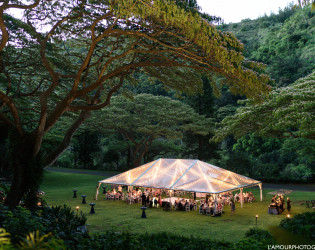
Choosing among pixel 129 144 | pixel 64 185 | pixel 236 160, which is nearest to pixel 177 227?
pixel 64 185

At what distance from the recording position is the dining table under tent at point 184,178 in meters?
19.0

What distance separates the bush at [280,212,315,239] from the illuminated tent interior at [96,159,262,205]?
534 cm

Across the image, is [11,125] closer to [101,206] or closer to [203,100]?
[101,206]

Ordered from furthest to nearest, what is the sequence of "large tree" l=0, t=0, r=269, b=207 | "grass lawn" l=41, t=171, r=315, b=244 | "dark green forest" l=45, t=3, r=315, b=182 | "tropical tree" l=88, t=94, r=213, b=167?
1. "dark green forest" l=45, t=3, r=315, b=182
2. "tropical tree" l=88, t=94, r=213, b=167
3. "grass lawn" l=41, t=171, r=315, b=244
4. "large tree" l=0, t=0, r=269, b=207

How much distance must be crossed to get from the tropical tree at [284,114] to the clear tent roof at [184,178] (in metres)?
2.87

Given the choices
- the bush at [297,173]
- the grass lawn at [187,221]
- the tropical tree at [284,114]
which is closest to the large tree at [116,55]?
the tropical tree at [284,114]

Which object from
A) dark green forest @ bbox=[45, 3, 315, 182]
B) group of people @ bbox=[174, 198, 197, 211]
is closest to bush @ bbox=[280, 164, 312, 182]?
dark green forest @ bbox=[45, 3, 315, 182]

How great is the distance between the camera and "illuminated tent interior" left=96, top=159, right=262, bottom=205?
748 inches

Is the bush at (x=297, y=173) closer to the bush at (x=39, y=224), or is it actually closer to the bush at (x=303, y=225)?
the bush at (x=303, y=225)

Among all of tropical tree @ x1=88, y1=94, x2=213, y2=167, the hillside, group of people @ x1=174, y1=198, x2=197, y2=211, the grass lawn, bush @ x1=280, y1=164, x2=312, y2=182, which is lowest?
the grass lawn

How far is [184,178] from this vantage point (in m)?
20.2

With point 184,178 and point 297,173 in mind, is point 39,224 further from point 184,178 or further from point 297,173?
point 297,173

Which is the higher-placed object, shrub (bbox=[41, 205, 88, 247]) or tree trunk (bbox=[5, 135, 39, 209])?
tree trunk (bbox=[5, 135, 39, 209])

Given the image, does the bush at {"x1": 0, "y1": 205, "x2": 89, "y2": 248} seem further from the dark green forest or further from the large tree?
the dark green forest
